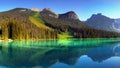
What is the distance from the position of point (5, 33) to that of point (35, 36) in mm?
50048

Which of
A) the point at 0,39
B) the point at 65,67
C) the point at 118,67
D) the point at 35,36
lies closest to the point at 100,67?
the point at 118,67


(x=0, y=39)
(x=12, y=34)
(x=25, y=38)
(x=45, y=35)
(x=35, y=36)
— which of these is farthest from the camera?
(x=45, y=35)

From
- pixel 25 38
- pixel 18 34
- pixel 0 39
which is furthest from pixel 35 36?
pixel 0 39

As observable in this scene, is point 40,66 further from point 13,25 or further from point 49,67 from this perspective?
point 13,25

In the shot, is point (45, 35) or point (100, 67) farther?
point (45, 35)

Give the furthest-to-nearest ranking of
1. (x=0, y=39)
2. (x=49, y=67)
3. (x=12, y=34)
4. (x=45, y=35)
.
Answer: (x=45, y=35)
(x=12, y=34)
(x=0, y=39)
(x=49, y=67)

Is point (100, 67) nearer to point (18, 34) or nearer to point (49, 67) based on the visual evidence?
point (49, 67)

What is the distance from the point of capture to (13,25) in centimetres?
14025

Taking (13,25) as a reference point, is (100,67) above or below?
below

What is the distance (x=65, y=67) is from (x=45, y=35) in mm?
157015

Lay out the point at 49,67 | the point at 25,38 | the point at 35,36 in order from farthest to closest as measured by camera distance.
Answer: the point at 35,36
the point at 25,38
the point at 49,67

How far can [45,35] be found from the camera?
194375 mm

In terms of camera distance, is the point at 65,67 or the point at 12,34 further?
the point at 12,34

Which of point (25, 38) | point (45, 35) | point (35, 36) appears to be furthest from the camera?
point (45, 35)
